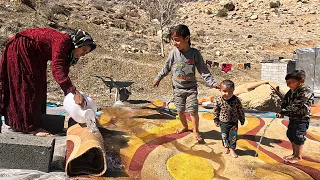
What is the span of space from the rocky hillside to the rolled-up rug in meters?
5.23

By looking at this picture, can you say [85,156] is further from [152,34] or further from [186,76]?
[152,34]

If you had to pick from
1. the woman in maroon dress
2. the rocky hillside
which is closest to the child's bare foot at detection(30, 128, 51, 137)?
the woman in maroon dress

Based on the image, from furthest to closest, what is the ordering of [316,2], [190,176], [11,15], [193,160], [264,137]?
[316,2]
[11,15]
[264,137]
[193,160]
[190,176]

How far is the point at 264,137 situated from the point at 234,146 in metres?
0.81

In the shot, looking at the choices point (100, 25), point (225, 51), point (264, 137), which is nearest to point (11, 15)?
point (100, 25)

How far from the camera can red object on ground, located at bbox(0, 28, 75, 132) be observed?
3791 mm

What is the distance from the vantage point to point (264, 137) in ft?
14.6

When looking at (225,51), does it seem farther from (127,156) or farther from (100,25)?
(127,156)

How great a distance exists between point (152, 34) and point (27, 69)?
58.2 feet

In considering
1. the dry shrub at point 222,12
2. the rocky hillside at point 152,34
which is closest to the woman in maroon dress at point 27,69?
the rocky hillside at point 152,34

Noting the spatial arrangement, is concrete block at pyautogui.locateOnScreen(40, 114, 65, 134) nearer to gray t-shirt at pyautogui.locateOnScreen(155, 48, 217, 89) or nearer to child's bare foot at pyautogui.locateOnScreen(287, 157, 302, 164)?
gray t-shirt at pyautogui.locateOnScreen(155, 48, 217, 89)

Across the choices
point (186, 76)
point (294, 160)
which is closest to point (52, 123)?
point (186, 76)

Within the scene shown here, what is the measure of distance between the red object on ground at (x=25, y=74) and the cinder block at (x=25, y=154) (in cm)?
67

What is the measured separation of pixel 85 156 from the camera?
3242 millimetres
